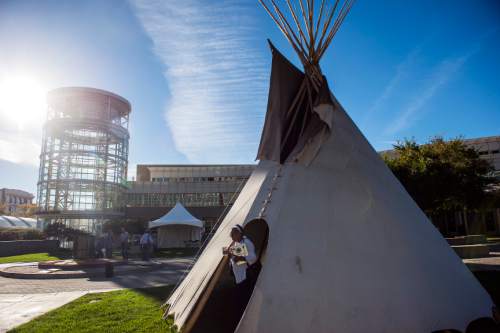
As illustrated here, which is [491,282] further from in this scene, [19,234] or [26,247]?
[19,234]

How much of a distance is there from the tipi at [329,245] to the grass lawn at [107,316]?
0.61 m

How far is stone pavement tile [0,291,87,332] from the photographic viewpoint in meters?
6.42

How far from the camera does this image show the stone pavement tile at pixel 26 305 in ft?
21.1

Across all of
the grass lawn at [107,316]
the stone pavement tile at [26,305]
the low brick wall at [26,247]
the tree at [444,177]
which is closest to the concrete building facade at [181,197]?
the low brick wall at [26,247]

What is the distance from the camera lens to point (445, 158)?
1847 cm

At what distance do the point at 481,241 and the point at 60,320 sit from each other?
1859 centimetres

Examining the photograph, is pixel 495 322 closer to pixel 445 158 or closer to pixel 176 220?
pixel 445 158

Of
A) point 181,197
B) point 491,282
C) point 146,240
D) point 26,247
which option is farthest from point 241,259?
point 181,197

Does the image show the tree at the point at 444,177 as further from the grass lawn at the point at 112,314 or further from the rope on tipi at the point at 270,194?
the rope on tipi at the point at 270,194

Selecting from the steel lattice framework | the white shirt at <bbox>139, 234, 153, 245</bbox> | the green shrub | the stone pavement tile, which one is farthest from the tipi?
the steel lattice framework

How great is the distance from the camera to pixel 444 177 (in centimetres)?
1722

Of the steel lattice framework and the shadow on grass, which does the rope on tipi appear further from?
the steel lattice framework

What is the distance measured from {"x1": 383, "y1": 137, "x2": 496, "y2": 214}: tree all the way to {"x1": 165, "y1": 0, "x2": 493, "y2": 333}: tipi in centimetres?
1295

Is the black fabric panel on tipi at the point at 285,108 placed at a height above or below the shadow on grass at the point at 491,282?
above
